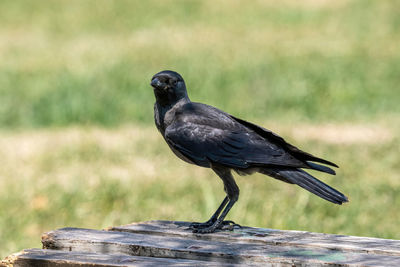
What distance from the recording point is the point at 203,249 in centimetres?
336

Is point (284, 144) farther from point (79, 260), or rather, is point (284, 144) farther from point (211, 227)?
point (79, 260)

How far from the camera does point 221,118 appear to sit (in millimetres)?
3936

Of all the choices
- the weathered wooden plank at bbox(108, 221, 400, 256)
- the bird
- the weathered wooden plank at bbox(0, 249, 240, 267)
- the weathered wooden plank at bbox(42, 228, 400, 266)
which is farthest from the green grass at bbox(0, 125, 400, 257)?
the weathered wooden plank at bbox(0, 249, 240, 267)

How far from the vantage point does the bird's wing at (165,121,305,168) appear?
3.77 meters

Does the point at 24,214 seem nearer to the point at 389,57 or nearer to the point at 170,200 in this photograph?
the point at 170,200

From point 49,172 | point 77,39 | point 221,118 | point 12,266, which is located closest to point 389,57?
point 77,39

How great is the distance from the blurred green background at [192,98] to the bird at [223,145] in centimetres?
187

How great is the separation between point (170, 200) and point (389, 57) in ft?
32.3

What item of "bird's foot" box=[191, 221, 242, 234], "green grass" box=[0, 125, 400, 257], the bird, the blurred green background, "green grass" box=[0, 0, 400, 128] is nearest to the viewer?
the bird

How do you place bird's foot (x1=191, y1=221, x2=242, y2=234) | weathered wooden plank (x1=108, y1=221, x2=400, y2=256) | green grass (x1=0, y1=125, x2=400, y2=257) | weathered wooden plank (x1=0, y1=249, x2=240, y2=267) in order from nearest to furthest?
weathered wooden plank (x1=0, y1=249, x2=240, y2=267)
weathered wooden plank (x1=108, y1=221, x2=400, y2=256)
bird's foot (x1=191, y1=221, x2=242, y2=234)
green grass (x1=0, y1=125, x2=400, y2=257)

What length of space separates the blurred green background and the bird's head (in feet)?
6.55

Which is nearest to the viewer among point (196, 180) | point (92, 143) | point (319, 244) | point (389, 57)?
point (319, 244)

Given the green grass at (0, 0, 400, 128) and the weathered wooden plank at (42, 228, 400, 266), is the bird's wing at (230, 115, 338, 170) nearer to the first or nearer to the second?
the weathered wooden plank at (42, 228, 400, 266)

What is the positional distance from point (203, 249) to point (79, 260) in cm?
58
